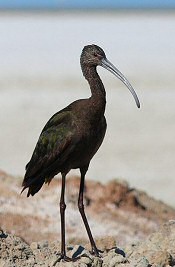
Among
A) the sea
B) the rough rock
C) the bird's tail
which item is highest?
the sea

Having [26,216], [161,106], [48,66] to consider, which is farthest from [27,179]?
[48,66]

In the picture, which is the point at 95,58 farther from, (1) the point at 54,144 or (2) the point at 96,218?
(2) the point at 96,218

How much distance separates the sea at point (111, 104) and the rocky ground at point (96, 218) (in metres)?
2.99

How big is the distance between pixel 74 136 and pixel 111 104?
22.7 metres

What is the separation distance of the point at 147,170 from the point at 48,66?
90.7 ft

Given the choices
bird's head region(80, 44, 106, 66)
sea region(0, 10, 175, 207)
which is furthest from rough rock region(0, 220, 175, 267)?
sea region(0, 10, 175, 207)

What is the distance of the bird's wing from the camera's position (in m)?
9.27

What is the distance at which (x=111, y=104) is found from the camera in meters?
31.9

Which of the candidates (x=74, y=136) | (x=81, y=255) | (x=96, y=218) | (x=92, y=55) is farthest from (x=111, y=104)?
(x=81, y=255)

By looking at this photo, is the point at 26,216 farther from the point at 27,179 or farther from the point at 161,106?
the point at 161,106

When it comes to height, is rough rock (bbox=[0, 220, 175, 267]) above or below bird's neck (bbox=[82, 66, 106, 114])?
below

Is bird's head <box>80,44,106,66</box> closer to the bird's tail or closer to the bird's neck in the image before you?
the bird's neck

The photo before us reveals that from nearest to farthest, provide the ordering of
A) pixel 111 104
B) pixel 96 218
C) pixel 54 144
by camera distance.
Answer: pixel 54 144
pixel 96 218
pixel 111 104

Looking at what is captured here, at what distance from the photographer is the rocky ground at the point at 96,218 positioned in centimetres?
998
